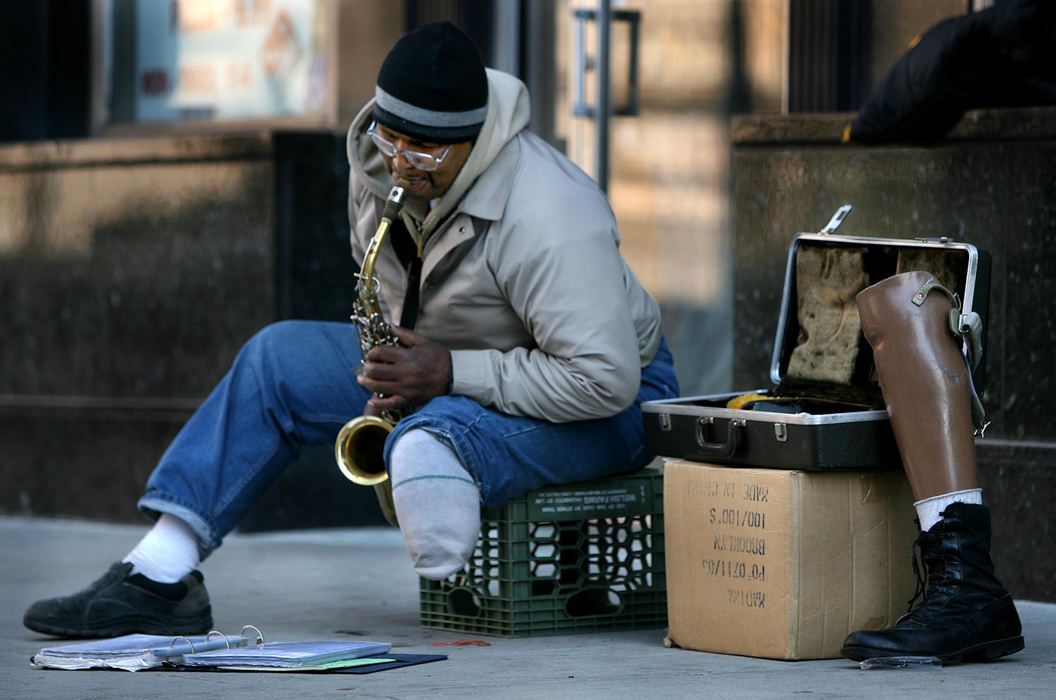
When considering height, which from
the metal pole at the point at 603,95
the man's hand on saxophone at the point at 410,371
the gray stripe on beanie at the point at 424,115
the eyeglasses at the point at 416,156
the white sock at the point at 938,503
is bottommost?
the white sock at the point at 938,503

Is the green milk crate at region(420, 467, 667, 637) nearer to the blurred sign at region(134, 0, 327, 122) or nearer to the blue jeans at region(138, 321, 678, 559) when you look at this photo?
the blue jeans at region(138, 321, 678, 559)

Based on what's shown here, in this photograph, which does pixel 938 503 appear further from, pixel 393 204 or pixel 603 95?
pixel 603 95

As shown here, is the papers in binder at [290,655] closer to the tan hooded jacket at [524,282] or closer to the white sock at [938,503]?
the tan hooded jacket at [524,282]

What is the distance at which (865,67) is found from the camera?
5.37 meters

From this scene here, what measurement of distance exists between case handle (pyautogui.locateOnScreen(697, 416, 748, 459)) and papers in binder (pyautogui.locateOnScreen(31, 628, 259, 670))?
111 cm

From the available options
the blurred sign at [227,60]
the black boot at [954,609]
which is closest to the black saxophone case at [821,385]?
the black boot at [954,609]

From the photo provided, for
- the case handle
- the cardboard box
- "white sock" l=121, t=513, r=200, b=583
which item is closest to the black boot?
the cardboard box

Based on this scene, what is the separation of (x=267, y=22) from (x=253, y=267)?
108 cm

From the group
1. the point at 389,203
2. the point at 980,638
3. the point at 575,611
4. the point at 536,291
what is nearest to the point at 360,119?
the point at 389,203

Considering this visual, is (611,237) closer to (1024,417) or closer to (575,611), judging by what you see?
(575,611)

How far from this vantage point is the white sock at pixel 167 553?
4.03m

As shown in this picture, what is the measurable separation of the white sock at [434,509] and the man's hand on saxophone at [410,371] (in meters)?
0.20

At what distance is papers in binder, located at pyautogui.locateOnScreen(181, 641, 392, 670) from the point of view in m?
3.51

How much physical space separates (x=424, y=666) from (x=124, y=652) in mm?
627
